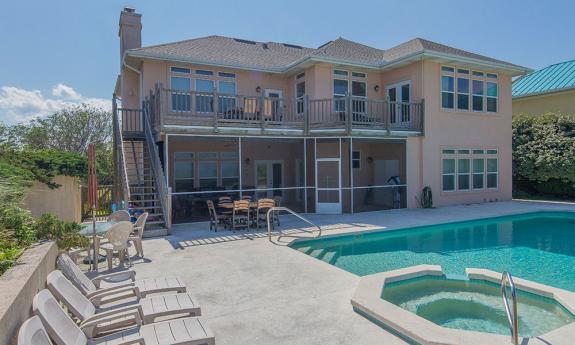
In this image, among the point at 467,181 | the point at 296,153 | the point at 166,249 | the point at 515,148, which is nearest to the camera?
the point at 166,249

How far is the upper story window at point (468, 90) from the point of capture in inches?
638

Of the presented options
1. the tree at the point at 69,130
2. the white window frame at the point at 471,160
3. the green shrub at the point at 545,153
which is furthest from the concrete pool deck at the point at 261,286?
the tree at the point at 69,130

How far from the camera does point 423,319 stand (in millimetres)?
4480

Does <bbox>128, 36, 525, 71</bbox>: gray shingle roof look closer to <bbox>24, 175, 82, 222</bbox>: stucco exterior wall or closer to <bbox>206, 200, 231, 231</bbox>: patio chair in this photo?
<bbox>24, 175, 82, 222</bbox>: stucco exterior wall

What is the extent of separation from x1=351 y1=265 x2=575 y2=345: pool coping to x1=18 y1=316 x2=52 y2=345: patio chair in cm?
353

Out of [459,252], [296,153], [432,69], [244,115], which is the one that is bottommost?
[459,252]

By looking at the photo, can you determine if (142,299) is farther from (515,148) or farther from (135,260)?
(515,148)

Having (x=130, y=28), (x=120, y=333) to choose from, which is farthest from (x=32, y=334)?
(x=130, y=28)

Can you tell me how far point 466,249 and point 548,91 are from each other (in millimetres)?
18455

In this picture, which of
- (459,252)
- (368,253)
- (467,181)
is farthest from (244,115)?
(467,181)

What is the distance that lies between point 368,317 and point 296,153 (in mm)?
14049

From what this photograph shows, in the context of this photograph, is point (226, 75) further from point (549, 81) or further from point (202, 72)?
point (549, 81)

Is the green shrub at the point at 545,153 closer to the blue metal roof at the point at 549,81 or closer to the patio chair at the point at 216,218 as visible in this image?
the blue metal roof at the point at 549,81

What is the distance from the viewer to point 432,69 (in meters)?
15.6
